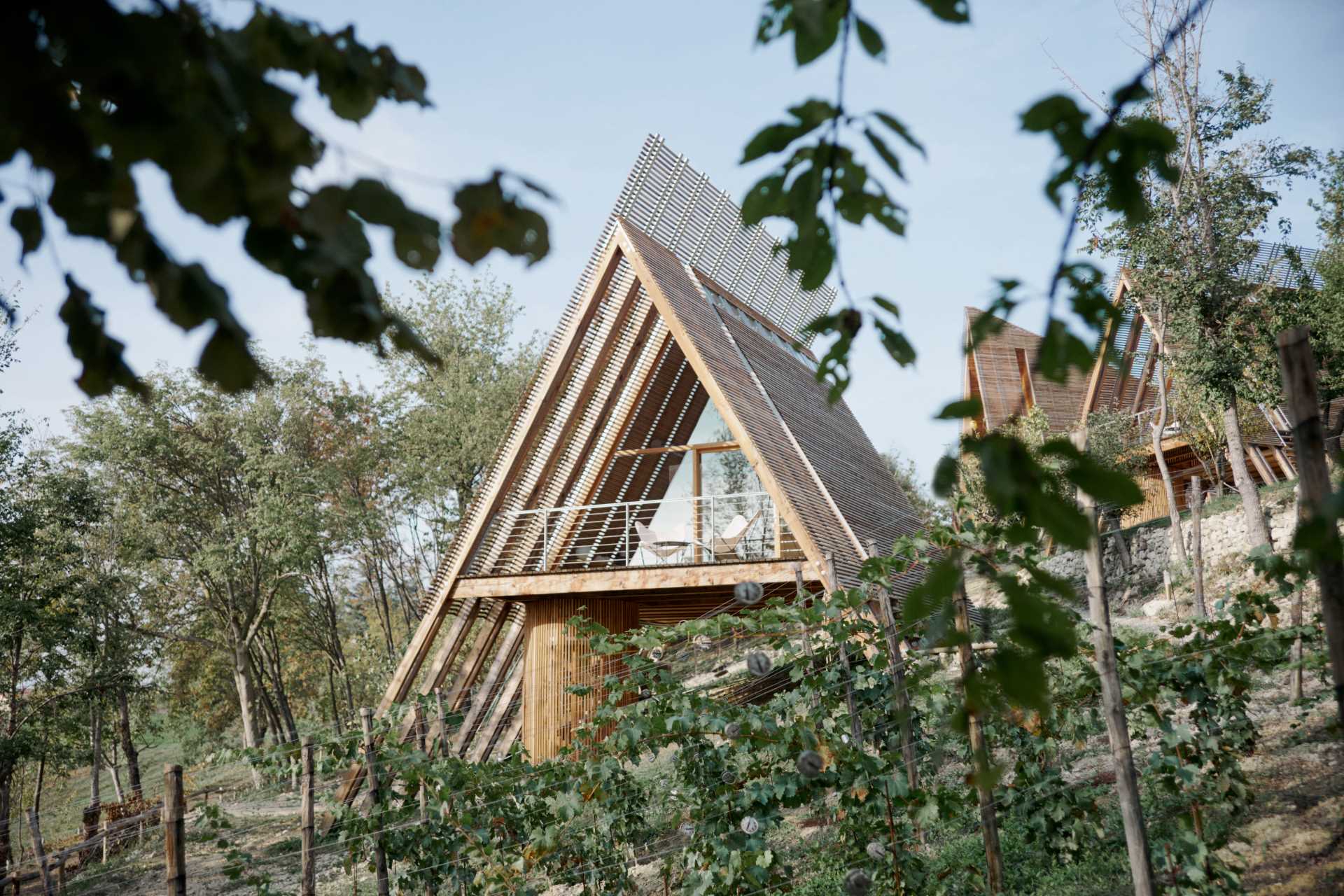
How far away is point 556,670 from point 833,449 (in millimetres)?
4881

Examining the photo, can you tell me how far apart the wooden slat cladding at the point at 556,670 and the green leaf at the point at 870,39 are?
9279mm

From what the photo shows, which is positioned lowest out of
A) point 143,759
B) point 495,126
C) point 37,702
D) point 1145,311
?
point 143,759

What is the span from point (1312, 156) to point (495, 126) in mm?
16551

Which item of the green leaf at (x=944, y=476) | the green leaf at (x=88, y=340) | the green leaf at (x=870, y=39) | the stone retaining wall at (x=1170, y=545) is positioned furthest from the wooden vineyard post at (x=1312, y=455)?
the stone retaining wall at (x=1170, y=545)

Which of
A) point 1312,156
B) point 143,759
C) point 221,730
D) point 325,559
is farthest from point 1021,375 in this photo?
point 143,759

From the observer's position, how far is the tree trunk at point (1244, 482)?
45.9ft

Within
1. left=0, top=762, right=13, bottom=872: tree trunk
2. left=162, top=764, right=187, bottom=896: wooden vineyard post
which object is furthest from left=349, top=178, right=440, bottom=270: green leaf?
left=0, top=762, right=13, bottom=872: tree trunk

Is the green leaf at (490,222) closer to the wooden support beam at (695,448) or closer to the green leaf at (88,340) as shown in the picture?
the green leaf at (88,340)

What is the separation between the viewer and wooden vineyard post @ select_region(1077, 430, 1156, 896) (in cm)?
359

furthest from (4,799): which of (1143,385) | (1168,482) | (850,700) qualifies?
(1143,385)

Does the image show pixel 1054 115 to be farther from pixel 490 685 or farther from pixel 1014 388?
pixel 1014 388

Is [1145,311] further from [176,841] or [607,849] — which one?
[176,841]

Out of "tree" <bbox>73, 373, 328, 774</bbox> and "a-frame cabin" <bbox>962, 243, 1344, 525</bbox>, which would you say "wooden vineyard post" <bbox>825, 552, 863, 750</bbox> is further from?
"tree" <bbox>73, 373, 328, 774</bbox>

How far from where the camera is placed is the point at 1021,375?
24625 mm
